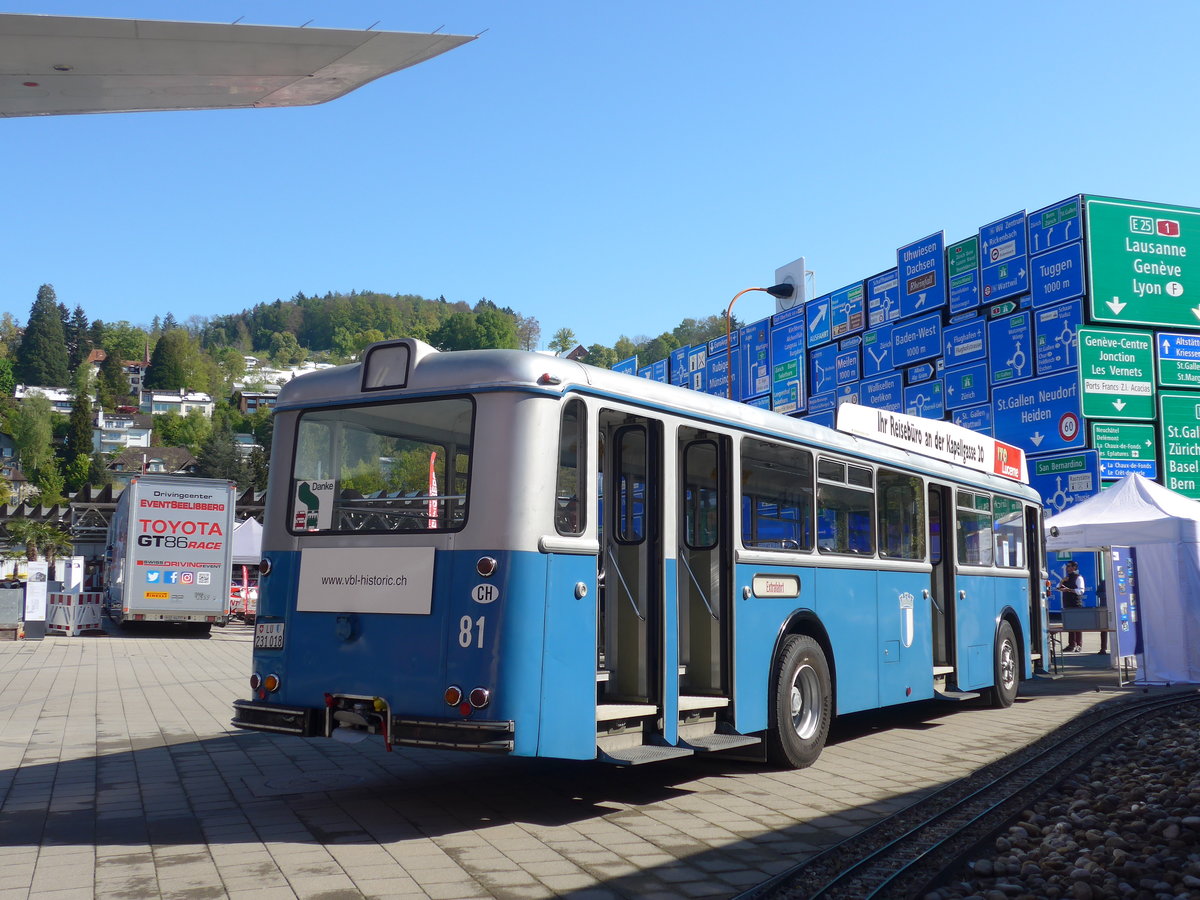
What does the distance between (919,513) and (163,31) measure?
11006 millimetres

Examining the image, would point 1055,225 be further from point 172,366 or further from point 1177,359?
point 172,366

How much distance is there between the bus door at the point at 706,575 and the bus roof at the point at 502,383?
27cm

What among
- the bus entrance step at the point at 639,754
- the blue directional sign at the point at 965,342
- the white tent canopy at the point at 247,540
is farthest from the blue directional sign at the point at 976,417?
the bus entrance step at the point at 639,754

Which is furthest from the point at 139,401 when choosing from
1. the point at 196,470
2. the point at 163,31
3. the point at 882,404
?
the point at 163,31

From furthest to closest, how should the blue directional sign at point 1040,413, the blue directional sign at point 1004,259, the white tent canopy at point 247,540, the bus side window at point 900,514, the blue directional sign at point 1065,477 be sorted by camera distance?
the white tent canopy at point 247,540, the blue directional sign at point 1004,259, the blue directional sign at point 1040,413, the blue directional sign at point 1065,477, the bus side window at point 900,514

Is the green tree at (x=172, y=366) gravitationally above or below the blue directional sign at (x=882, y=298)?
above

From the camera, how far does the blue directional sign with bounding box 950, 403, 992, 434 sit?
2972 centimetres

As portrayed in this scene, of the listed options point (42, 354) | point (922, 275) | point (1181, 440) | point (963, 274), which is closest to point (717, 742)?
point (1181, 440)

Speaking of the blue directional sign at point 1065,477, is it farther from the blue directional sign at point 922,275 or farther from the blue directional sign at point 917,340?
the blue directional sign at point 922,275

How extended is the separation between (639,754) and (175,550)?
22.5m

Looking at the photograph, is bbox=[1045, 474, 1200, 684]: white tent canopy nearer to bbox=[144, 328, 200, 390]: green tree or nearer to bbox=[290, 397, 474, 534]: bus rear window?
bbox=[290, 397, 474, 534]: bus rear window

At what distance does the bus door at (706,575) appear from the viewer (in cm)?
800

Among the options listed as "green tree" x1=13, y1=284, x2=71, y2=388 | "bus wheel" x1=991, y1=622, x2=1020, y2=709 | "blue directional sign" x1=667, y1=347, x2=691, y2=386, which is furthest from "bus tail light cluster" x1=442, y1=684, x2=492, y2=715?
"green tree" x1=13, y1=284, x2=71, y2=388

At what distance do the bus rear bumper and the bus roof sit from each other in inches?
76.8
